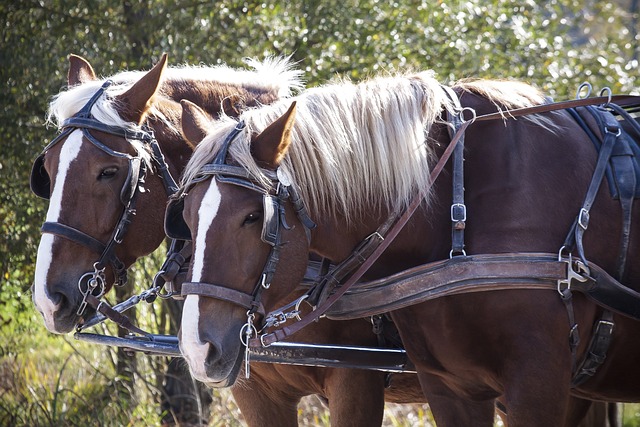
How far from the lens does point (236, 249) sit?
253 cm

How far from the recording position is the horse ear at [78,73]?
12.3ft

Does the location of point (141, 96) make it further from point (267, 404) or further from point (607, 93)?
point (607, 93)

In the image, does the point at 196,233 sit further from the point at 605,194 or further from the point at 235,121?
the point at 605,194

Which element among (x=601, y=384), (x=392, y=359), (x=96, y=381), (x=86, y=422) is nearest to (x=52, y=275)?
(x=392, y=359)

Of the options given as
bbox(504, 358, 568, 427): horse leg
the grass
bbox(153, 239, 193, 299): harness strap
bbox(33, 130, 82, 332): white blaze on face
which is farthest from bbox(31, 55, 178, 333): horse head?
the grass

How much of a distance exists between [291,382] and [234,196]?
1.27 m

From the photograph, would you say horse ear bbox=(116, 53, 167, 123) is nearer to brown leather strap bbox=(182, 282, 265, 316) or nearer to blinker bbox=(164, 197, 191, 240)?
blinker bbox=(164, 197, 191, 240)

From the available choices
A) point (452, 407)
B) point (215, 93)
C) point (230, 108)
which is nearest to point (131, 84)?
point (215, 93)

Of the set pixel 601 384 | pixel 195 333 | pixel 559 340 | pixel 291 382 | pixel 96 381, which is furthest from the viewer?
pixel 96 381

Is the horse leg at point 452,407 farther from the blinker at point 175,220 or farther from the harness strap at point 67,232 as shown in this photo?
the harness strap at point 67,232

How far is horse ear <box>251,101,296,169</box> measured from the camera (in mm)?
2602

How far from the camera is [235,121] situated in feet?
9.10

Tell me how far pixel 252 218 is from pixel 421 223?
2.02 ft

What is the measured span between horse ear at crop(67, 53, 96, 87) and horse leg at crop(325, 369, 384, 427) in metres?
1.72
